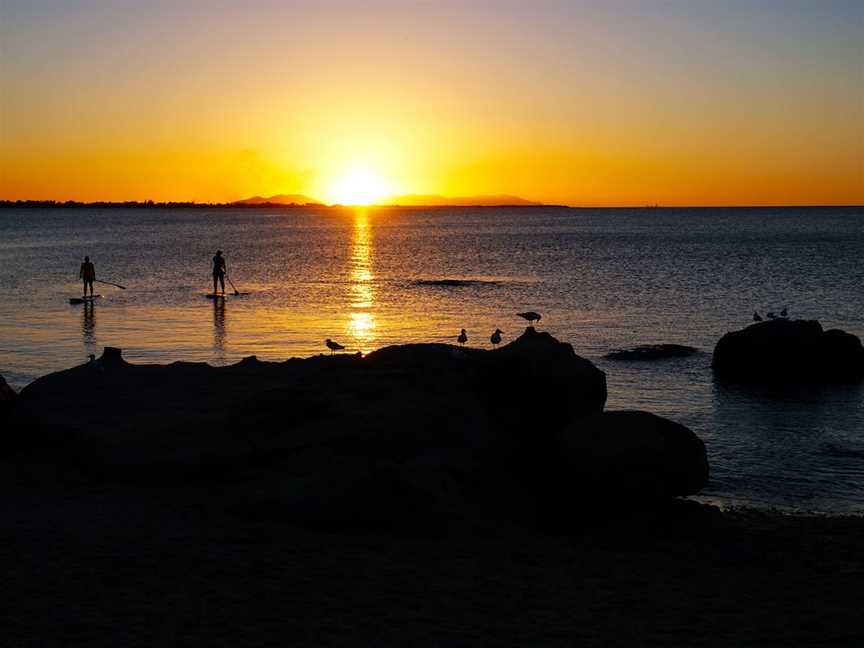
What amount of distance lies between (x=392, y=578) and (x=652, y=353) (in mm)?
19523

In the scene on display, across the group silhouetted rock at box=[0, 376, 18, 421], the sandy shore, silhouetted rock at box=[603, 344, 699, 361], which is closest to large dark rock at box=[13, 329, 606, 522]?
silhouetted rock at box=[0, 376, 18, 421]

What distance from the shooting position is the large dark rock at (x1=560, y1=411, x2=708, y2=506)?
41.8 ft

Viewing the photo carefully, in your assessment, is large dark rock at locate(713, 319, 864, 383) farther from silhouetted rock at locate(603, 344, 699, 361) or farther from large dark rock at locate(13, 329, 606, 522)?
large dark rock at locate(13, 329, 606, 522)

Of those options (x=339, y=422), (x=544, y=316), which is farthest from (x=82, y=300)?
(x=339, y=422)

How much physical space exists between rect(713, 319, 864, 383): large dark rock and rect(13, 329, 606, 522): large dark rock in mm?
11105

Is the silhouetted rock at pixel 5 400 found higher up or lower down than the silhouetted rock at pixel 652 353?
higher up

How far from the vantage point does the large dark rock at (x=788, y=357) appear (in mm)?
25094

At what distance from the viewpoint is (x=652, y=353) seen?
92.4 feet

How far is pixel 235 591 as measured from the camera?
30.9ft

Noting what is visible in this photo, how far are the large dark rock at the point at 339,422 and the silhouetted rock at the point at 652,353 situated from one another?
12236mm

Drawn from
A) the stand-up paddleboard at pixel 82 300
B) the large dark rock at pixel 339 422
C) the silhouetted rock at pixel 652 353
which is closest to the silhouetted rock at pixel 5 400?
the large dark rock at pixel 339 422

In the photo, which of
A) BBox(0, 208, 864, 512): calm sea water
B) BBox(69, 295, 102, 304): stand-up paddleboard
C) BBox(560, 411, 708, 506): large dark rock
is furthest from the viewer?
BBox(69, 295, 102, 304): stand-up paddleboard

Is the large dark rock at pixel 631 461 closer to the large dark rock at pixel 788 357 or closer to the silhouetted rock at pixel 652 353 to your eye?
the large dark rock at pixel 788 357

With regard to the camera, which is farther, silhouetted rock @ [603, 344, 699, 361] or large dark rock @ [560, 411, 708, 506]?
silhouetted rock @ [603, 344, 699, 361]
